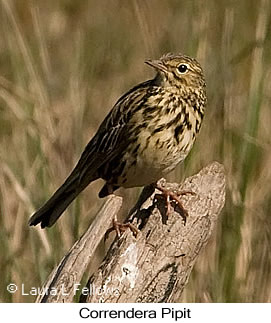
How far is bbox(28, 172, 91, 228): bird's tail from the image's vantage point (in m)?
5.54

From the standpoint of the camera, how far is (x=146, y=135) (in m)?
5.61

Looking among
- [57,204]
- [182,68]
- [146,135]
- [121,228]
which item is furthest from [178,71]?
[121,228]

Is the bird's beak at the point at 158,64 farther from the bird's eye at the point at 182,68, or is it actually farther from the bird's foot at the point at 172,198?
the bird's foot at the point at 172,198

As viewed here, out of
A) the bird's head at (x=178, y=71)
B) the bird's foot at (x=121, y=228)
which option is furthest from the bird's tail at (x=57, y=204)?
the bird's head at (x=178, y=71)

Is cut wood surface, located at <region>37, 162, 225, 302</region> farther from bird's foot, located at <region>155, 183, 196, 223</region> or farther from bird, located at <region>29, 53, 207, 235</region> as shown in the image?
bird, located at <region>29, 53, 207, 235</region>

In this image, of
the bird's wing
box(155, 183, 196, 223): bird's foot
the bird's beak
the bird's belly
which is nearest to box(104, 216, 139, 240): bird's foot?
box(155, 183, 196, 223): bird's foot

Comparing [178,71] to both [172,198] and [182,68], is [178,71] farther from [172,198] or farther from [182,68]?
[172,198]

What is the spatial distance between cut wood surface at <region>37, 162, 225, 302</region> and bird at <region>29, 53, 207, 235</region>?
0.32 m

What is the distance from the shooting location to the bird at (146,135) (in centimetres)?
555

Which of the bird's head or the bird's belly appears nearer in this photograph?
the bird's belly

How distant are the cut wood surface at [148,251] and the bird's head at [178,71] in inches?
24.7

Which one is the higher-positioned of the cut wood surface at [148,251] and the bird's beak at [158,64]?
the bird's beak at [158,64]

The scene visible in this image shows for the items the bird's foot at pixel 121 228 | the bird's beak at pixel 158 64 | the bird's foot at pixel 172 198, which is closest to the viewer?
the bird's foot at pixel 121 228
